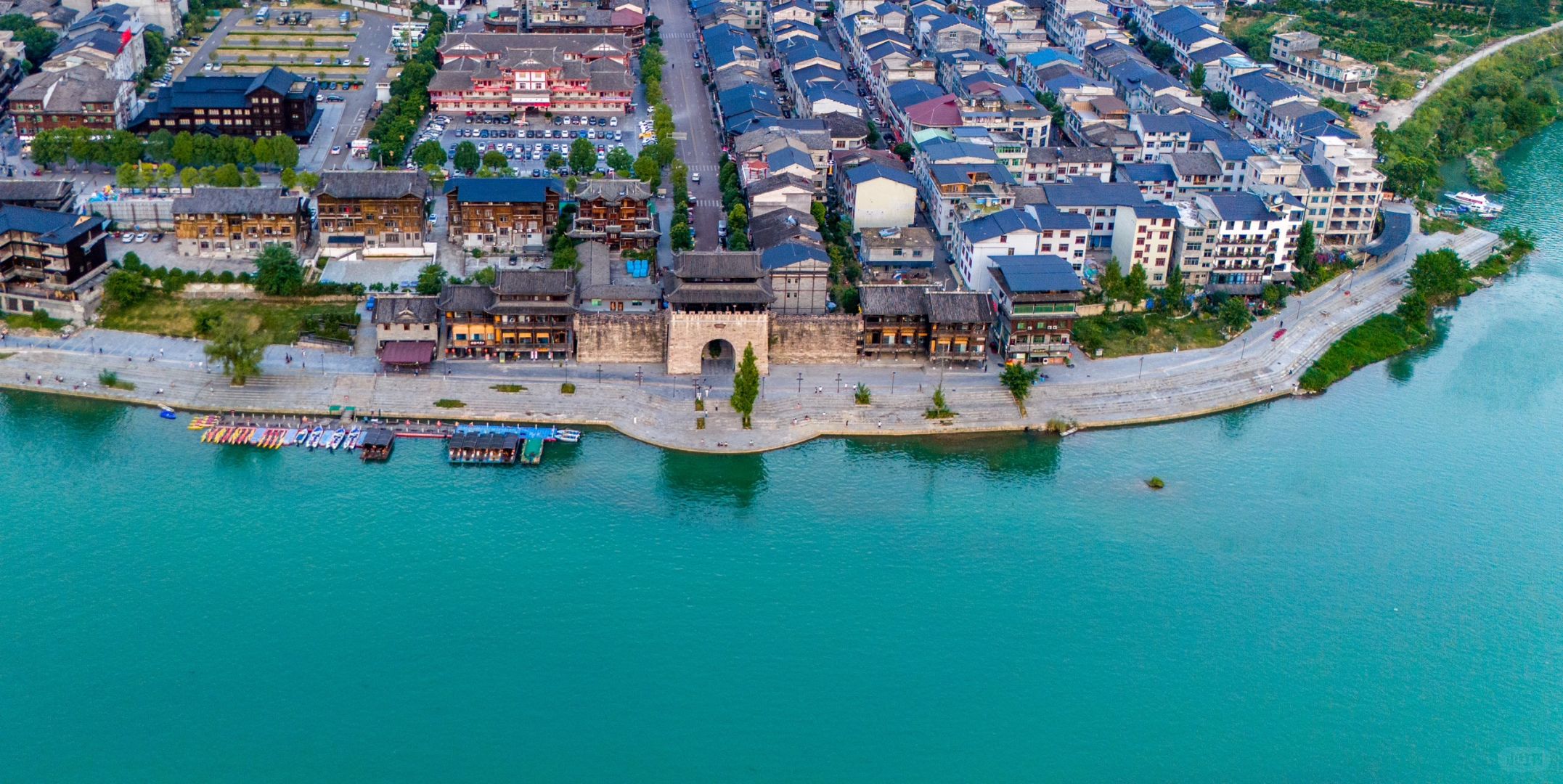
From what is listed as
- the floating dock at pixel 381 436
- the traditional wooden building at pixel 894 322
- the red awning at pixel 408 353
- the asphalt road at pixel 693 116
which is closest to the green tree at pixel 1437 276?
the traditional wooden building at pixel 894 322

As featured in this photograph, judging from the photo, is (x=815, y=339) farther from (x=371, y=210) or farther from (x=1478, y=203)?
(x=1478, y=203)

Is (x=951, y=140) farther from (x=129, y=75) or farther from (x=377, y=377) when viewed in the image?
(x=129, y=75)

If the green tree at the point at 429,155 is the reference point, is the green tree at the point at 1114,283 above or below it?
below

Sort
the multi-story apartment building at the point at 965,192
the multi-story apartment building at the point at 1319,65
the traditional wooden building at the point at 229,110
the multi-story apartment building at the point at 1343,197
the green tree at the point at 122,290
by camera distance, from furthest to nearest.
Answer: the multi-story apartment building at the point at 1319,65 < the traditional wooden building at the point at 229,110 < the multi-story apartment building at the point at 1343,197 < the multi-story apartment building at the point at 965,192 < the green tree at the point at 122,290

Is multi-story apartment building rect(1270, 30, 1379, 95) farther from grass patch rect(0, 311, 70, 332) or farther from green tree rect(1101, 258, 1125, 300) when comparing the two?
grass patch rect(0, 311, 70, 332)

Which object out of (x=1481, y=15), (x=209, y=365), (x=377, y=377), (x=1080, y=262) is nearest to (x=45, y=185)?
(x=209, y=365)

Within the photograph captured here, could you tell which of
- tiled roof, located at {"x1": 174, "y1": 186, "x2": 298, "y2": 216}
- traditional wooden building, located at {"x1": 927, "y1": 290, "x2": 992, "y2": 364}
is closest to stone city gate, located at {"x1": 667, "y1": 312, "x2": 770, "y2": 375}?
traditional wooden building, located at {"x1": 927, "y1": 290, "x2": 992, "y2": 364}

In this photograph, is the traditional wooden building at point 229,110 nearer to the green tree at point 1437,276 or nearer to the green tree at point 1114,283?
the green tree at point 1114,283
